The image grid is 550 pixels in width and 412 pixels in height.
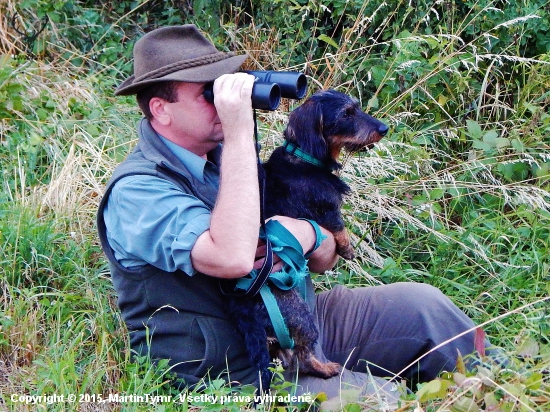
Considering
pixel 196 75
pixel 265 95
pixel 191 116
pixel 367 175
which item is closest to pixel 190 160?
pixel 191 116

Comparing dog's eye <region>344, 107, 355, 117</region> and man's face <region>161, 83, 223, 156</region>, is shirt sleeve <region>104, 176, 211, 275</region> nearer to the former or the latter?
man's face <region>161, 83, 223, 156</region>

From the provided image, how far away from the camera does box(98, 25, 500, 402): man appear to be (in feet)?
8.05

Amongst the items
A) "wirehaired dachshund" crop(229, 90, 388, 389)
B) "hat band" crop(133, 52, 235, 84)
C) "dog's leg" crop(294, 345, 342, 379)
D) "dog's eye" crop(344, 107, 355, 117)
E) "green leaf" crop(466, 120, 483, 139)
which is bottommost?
"dog's leg" crop(294, 345, 342, 379)

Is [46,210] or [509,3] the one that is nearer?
[46,210]

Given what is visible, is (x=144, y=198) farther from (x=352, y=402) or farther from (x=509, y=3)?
(x=509, y=3)

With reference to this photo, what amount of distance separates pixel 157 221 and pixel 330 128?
3.31 feet

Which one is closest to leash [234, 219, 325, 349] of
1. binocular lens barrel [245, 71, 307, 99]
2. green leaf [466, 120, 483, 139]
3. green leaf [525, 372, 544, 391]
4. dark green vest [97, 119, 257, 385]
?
dark green vest [97, 119, 257, 385]

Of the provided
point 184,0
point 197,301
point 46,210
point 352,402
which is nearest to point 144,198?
point 197,301

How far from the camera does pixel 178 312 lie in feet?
8.55

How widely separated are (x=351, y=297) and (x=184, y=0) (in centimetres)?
377

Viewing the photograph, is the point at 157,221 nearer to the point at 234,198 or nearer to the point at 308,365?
the point at 234,198

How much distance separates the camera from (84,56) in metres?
5.54

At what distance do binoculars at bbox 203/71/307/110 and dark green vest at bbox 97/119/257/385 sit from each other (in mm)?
361

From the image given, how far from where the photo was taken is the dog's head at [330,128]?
122 inches
